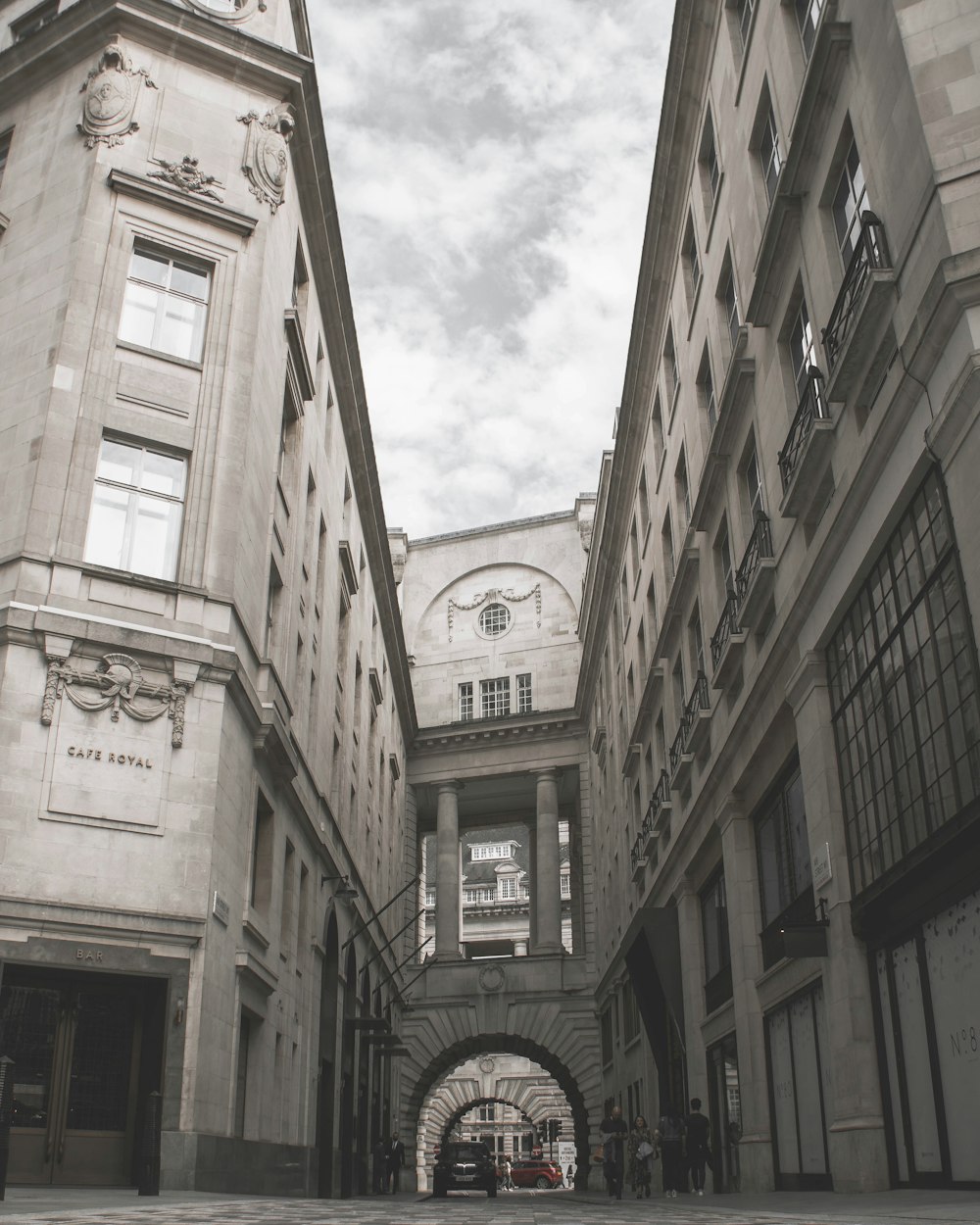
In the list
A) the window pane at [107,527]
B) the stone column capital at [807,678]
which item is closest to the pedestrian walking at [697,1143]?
the stone column capital at [807,678]

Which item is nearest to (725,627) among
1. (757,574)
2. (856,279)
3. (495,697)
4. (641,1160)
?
(757,574)

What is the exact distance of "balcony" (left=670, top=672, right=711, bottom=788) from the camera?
84.2ft

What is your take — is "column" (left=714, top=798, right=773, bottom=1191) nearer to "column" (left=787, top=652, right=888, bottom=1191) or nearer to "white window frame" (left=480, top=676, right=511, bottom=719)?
"column" (left=787, top=652, right=888, bottom=1191)

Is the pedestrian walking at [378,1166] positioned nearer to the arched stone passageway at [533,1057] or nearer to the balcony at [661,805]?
the arched stone passageway at [533,1057]

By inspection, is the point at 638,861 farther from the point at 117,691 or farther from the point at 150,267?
the point at 150,267

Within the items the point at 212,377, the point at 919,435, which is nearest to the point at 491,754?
the point at 212,377

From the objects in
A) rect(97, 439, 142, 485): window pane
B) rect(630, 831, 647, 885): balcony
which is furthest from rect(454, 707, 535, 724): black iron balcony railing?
rect(97, 439, 142, 485): window pane

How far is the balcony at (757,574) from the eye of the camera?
64.9 feet

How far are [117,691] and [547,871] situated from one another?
36542 mm

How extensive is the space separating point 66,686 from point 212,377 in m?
7.11

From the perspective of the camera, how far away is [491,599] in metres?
63.4

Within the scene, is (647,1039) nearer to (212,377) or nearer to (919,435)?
(212,377)

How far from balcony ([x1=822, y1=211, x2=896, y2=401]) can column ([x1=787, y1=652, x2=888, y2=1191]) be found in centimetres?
420

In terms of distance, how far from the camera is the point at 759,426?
A: 20.9 meters
